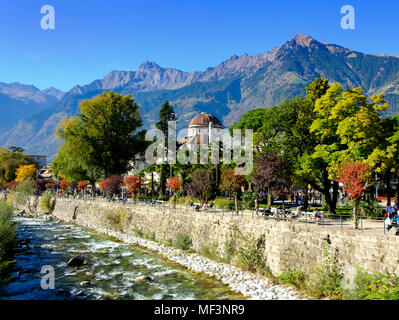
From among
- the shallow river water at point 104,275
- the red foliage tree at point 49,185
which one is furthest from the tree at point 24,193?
the shallow river water at point 104,275

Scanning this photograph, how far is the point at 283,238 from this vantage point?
57.2ft

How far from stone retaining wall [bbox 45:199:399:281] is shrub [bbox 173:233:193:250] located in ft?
1.10

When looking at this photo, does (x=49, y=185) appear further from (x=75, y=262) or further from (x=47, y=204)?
(x=75, y=262)

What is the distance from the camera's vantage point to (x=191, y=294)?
1622 cm

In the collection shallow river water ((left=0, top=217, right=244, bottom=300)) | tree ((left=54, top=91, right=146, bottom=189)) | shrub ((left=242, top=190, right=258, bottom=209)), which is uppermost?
tree ((left=54, top=91, right=146, bottom=189))

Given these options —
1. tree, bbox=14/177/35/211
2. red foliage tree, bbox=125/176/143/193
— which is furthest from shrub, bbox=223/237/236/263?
tree, bbox=14/177/35/211

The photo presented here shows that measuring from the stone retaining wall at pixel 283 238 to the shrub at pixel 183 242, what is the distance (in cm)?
33

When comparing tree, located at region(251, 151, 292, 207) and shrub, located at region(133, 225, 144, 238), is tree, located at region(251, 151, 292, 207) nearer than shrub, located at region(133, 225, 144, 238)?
Yes

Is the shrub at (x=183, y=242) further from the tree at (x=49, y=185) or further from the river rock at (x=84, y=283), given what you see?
the tree at (x=49, y=185)

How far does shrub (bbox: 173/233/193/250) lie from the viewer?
2470cm

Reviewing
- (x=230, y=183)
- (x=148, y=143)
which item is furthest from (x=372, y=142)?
(x=148, y=143)

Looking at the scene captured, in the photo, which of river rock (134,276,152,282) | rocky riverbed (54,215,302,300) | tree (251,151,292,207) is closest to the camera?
rocky riverbed (54,215,302,300)

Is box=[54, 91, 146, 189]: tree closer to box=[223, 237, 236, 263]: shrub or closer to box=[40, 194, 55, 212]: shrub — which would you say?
box=[40, 194, 55, 212]: shrub
